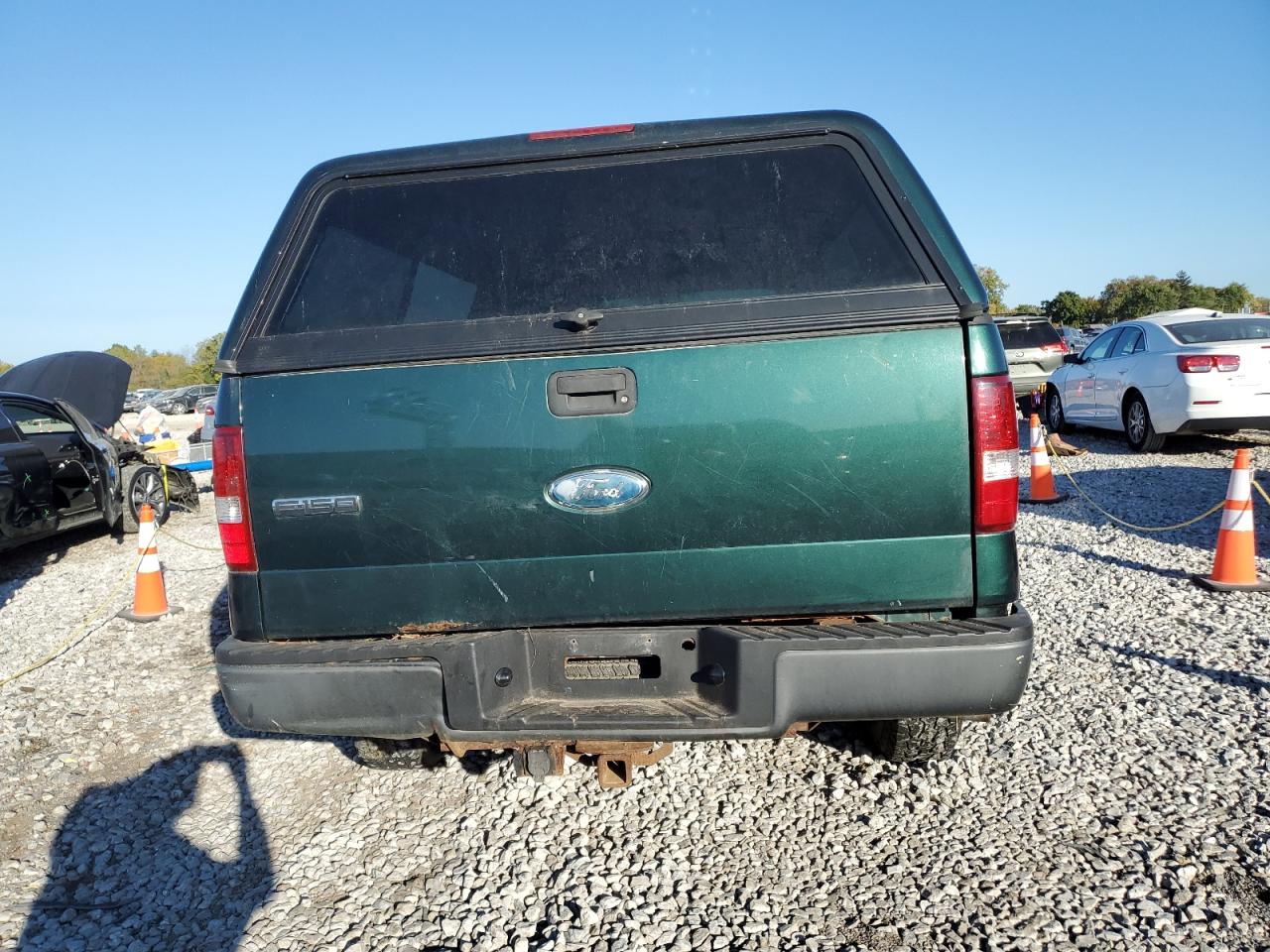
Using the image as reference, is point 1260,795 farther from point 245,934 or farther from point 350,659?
point 245,934

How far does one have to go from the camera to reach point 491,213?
8.83ft

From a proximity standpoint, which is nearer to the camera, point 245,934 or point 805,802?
point 245,934

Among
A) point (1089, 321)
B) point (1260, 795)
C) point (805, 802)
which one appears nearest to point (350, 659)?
point (805, 802)

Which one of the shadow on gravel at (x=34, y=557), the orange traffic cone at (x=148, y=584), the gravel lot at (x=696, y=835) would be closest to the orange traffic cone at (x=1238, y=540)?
the gravel lot at (x=696, y=835)

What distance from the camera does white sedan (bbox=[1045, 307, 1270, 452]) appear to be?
8664 mm

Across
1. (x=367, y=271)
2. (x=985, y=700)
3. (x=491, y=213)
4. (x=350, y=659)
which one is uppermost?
(x=491, y=213)

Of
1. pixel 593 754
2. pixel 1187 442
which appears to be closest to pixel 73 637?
pixel 593 754

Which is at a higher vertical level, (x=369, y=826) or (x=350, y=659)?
(x=350, y=659)

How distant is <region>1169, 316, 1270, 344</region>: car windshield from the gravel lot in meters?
6.08

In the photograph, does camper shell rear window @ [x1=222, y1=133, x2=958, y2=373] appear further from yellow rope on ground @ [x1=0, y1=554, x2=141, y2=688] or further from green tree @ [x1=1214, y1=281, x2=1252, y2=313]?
green tree @ [x1=1214, y1=281, x2=1252, y2=313]

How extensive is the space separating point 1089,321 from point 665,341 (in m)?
53.7

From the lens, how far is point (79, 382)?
32.4ft

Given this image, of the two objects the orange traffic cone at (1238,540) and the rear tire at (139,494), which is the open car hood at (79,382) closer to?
the rear tire at (139,494)

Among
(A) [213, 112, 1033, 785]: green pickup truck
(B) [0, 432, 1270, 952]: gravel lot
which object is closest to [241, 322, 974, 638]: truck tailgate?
(A) [213, 112, 1033, 785]: green pickup truck
